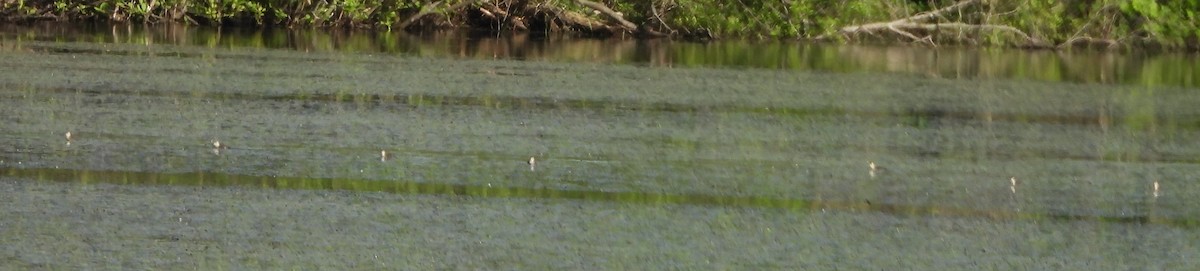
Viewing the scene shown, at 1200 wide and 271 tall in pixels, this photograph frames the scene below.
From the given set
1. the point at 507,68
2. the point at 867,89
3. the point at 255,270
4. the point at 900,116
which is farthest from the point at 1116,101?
the point at 255,270

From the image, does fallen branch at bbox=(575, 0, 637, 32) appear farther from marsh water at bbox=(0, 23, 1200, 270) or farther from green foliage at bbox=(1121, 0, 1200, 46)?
marsh water at bbox=(0, 23, 1200, 270)

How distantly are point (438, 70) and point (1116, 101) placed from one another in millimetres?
4076

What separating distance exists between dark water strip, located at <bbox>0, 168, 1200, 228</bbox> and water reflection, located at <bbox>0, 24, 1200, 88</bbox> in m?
7.71

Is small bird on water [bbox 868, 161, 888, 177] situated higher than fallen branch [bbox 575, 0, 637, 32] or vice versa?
small bird on water [bbox 868, 161, 888, 177]

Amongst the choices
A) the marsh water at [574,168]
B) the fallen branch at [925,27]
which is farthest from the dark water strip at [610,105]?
the fallen branch at [925,27]

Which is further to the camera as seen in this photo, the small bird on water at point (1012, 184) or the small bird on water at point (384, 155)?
the small bird on water at point (384, 155)

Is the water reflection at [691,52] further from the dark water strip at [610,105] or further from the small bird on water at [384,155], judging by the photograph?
the small bird on water at [384,155]

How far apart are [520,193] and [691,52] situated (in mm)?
10495

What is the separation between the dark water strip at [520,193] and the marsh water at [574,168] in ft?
0.07

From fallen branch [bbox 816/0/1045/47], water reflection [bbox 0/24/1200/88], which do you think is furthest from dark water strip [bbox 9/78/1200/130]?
fallen branch [bbox 816/0/1045/47]

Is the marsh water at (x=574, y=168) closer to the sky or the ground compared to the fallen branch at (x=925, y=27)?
closer to the sky

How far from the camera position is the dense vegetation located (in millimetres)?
19891

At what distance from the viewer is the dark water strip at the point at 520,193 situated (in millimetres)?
6398

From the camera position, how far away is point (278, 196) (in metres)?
6.29
